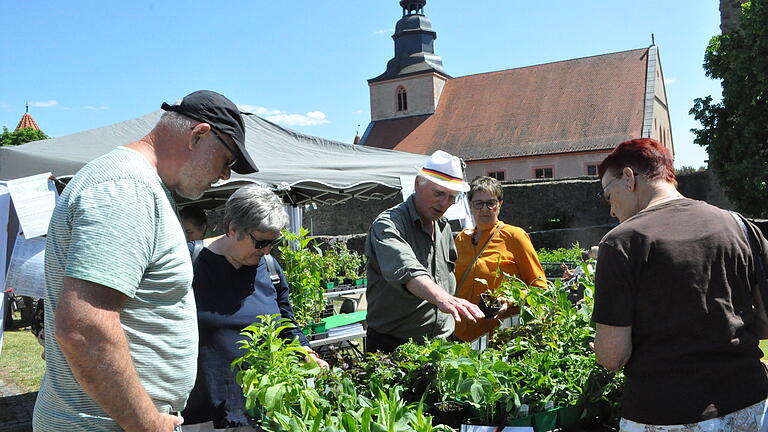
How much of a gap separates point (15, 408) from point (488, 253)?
13.3 ft

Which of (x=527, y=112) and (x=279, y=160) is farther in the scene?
(x=527, y=112)

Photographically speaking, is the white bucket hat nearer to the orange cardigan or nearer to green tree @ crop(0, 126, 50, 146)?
the orange cardigan

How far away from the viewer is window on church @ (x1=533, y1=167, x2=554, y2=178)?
29058 mm

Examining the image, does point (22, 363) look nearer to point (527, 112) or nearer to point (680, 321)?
point (680, 321)

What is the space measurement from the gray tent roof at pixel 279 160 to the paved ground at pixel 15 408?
1.81 meters

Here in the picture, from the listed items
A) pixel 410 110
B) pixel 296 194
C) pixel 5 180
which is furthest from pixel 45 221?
pixel 410 110

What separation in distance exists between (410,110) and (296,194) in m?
30.0

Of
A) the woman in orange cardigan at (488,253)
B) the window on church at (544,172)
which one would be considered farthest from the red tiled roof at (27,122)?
the woman in orange cardigan at (488,253)

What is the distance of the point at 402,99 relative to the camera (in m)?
36.8

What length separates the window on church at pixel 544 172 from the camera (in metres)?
29.1

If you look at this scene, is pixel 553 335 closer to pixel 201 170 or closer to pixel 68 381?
pixel 201 170

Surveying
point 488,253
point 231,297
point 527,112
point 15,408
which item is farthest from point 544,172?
point 231,297

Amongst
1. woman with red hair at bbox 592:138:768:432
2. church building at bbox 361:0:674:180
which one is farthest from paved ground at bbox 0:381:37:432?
church building at bbox 361:0:674:180

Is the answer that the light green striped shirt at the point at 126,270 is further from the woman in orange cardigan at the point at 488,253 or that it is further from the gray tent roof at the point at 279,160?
the gray tent roof at the point at 279,160
